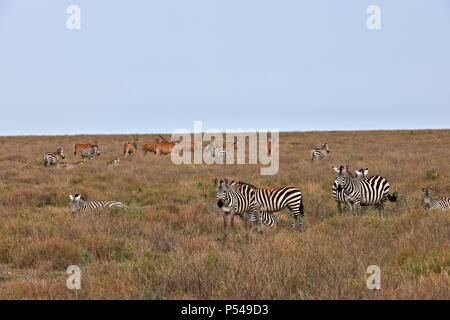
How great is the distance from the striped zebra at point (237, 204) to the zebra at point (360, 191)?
2.44 m

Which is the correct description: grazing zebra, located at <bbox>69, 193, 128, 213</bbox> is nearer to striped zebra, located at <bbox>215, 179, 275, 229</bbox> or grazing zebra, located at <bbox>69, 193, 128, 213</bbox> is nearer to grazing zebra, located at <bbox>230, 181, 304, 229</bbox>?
striped zebra, located at <bbox>215, 179, 275, 229</bbox>

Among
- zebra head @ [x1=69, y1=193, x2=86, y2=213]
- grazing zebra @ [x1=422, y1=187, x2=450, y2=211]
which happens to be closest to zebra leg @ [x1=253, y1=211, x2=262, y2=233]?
grazing zebra @ [x1=422, y1=187, x2=450, y2=211]

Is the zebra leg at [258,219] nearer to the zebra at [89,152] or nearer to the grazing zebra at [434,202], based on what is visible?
the grazing zebra at [434,202]

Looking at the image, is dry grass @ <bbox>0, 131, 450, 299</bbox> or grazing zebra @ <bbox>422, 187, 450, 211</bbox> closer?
dry grass @ <bbox>0, 131, 450, 299</bbox>

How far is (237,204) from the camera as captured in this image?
12.5 meters

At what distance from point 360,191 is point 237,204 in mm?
3724

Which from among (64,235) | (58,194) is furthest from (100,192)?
(64,235)

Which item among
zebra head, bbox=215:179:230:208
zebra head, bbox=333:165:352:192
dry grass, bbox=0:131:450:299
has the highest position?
zebra head, bbox=333:165:352:192

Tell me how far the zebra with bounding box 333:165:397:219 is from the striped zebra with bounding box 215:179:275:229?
Result: 8.02ft

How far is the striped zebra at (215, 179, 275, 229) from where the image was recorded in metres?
12.4

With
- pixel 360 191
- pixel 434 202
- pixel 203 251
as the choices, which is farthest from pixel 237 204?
pixel 434 202

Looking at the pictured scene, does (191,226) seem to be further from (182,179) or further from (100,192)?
(182,179)

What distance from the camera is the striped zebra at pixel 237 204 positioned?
12402mm

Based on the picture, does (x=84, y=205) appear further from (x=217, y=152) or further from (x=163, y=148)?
(x=163, y=148)
